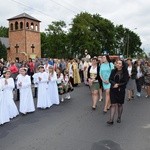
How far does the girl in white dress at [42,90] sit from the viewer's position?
1242 centimetres

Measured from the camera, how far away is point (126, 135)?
7.94m

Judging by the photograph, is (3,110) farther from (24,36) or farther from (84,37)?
(24,36)

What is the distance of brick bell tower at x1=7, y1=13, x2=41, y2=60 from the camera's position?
79.9 metres

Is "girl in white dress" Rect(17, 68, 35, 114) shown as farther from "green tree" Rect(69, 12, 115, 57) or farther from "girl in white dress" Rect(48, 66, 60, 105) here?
"green tree" Rect(69, 12, 115, 57)

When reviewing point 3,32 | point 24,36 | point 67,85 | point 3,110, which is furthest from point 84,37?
point 3,110

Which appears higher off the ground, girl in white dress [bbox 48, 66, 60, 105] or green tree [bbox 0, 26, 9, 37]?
green tree [bbox 0, 26, 9, 37]

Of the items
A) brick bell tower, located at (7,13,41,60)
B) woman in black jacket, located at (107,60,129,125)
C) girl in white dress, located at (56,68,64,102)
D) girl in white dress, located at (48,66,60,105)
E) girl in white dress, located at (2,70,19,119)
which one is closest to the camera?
woman in black jacket, located at (107,60,129,125)

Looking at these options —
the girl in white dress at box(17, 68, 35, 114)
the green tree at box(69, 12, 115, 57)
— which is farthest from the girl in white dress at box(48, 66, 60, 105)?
the green tree at box(69, 12, 115, 57)

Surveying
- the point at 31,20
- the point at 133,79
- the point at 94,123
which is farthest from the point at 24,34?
the point at 94,123

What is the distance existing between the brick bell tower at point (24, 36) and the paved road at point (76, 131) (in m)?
69.0

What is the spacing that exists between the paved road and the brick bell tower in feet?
226

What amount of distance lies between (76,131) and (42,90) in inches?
172

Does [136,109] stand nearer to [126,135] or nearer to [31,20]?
[126,135]

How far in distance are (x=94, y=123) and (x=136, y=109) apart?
9.51 feet
